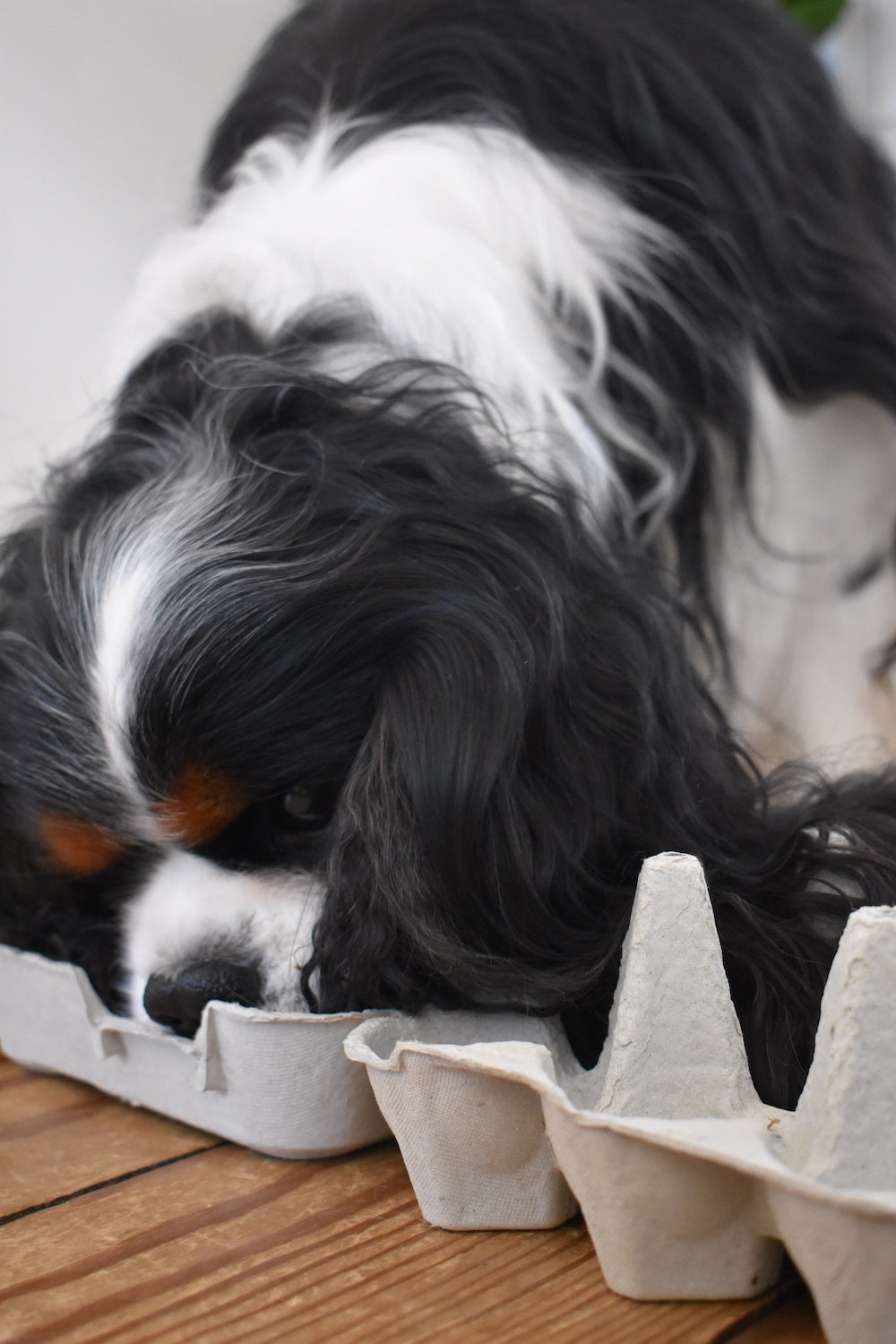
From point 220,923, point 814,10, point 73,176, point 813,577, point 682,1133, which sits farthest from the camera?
point 814,10

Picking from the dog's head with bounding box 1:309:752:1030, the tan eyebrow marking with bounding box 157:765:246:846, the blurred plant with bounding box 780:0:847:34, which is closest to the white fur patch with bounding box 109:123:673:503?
the dog's head with bounding box 1:309:752:1030

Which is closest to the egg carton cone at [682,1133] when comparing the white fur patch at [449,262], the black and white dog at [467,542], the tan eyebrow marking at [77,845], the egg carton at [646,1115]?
the egg carton at [646,1115]

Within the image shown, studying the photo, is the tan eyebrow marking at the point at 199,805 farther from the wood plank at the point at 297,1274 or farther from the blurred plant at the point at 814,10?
the blurred plant at the point at 814,10

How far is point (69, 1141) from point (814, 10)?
2.76m

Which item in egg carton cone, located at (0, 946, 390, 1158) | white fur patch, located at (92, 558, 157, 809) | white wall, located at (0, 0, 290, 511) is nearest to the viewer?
egg carton cone, located at (0, 946, 390, 1158)

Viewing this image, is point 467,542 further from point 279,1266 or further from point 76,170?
point 76,170

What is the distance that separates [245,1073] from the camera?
99 centimetres

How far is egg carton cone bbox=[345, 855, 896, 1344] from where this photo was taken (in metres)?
0.69

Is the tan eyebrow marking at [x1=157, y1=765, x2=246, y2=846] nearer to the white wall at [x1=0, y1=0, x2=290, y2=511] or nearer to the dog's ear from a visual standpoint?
the dog's ear

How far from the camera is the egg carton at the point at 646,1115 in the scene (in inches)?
27.3

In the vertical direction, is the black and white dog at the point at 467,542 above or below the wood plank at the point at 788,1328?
above

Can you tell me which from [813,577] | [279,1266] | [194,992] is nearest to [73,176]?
[813,577]

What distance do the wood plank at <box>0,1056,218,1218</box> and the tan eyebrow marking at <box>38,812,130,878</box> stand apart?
0.19 meters

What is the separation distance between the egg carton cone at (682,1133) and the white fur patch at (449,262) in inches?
27.7
